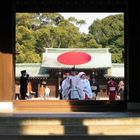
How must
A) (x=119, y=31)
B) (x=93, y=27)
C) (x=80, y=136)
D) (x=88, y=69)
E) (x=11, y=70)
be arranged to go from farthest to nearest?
(x=93, y=27) → (x=119, y=31) → (x=88, y=69) → (x=11, y=70) → (x=80, y=136)

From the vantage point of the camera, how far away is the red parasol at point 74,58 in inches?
1332

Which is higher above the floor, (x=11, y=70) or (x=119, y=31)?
(x=119, y=31)

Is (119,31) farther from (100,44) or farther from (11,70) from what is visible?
(11,70)

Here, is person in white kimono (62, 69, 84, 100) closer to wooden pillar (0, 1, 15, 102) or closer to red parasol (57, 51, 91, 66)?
wooden pillar (0, 1, 15, 102)

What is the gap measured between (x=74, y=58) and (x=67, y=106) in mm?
23919

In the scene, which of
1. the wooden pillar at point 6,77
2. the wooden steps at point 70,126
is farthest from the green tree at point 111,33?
the wooden steps at point 70,126

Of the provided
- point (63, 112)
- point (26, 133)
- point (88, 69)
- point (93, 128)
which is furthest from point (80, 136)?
point (88, 69)

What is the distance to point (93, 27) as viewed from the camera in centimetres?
4531

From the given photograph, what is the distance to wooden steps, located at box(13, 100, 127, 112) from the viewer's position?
10070 mm

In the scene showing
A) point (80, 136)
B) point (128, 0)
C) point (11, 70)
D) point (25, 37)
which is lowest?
point (80, 136)

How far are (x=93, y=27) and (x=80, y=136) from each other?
124ft

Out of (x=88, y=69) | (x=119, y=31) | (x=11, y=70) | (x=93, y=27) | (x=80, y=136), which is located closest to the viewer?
(x=80, y=136)

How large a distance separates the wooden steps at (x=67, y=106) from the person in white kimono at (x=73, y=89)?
0.96 meters

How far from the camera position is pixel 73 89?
36.9ft
